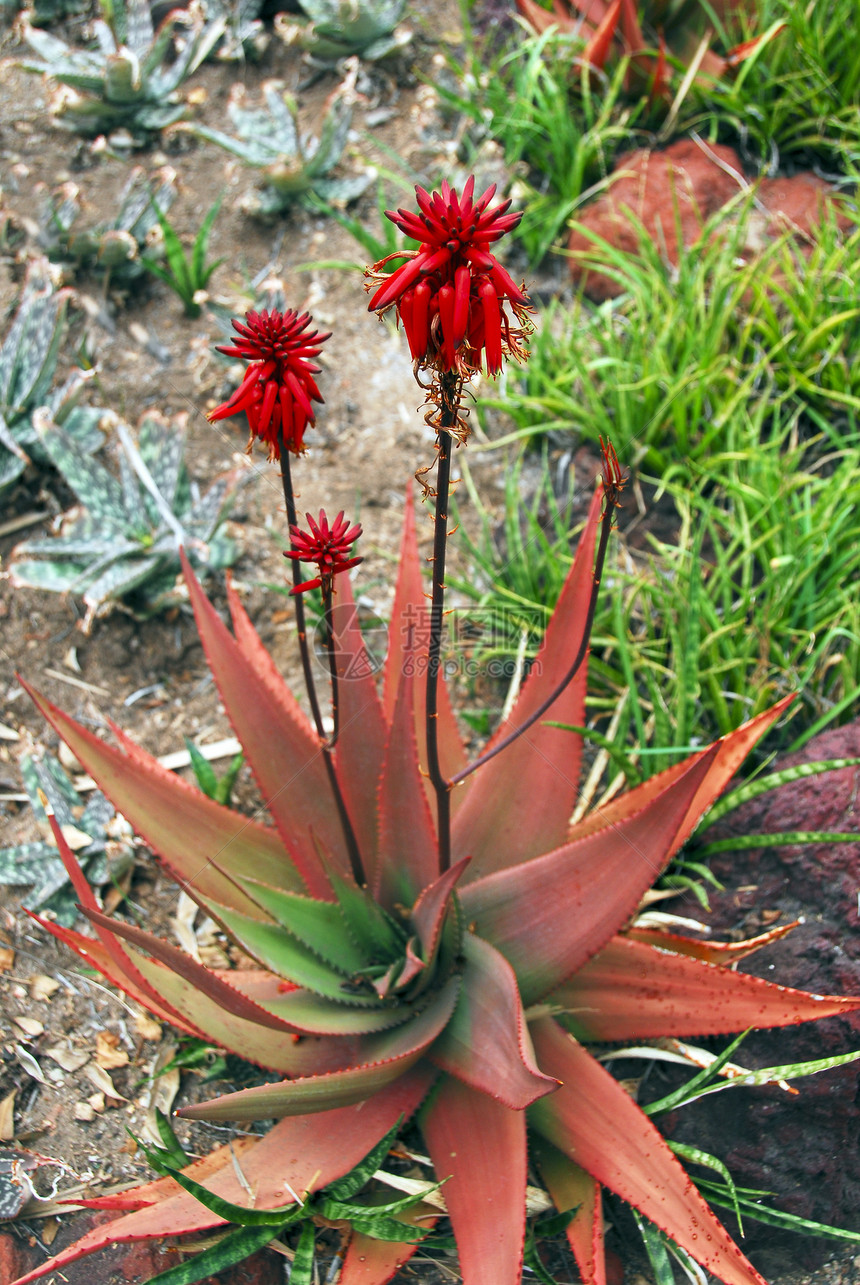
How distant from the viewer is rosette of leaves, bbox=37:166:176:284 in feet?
9.74

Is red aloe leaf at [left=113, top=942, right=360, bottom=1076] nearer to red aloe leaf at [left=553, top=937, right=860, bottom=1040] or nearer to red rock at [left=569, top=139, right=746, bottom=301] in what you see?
red aloe leaf at [left=553, top=937, right=860, bottom=1040]

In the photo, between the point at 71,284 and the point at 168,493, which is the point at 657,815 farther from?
the point at 71,284

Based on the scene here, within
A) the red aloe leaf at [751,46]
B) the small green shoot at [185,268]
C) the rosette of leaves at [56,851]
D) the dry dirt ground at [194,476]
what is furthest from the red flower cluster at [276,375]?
the red aloe leaf at [751,46]

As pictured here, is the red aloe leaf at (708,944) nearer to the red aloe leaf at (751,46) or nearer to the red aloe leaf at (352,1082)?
the red aloe leaf at (352,1082)

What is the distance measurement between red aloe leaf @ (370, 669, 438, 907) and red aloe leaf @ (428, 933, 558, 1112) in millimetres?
161

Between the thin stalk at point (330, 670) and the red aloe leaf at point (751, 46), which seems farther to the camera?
the red aloe leaf at point (751, 46)

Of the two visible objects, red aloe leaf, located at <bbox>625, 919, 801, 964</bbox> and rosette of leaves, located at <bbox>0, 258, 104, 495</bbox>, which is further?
rosette of leaves, located at <bbox>0, 258, 104, 495</bbox>

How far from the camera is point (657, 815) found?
1.38 metres

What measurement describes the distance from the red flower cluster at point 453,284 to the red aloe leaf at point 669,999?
3.66 ft

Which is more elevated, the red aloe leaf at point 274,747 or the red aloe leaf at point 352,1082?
the red aloe leaf at point 274,747

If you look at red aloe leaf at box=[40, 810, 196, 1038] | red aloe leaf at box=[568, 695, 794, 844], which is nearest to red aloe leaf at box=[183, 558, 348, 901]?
red aloe leaf at box=[40, 810, 196, 1038]

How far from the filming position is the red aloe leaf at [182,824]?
1664 millimetres

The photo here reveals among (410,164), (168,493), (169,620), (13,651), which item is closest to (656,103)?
(410,164)

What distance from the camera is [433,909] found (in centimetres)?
150
